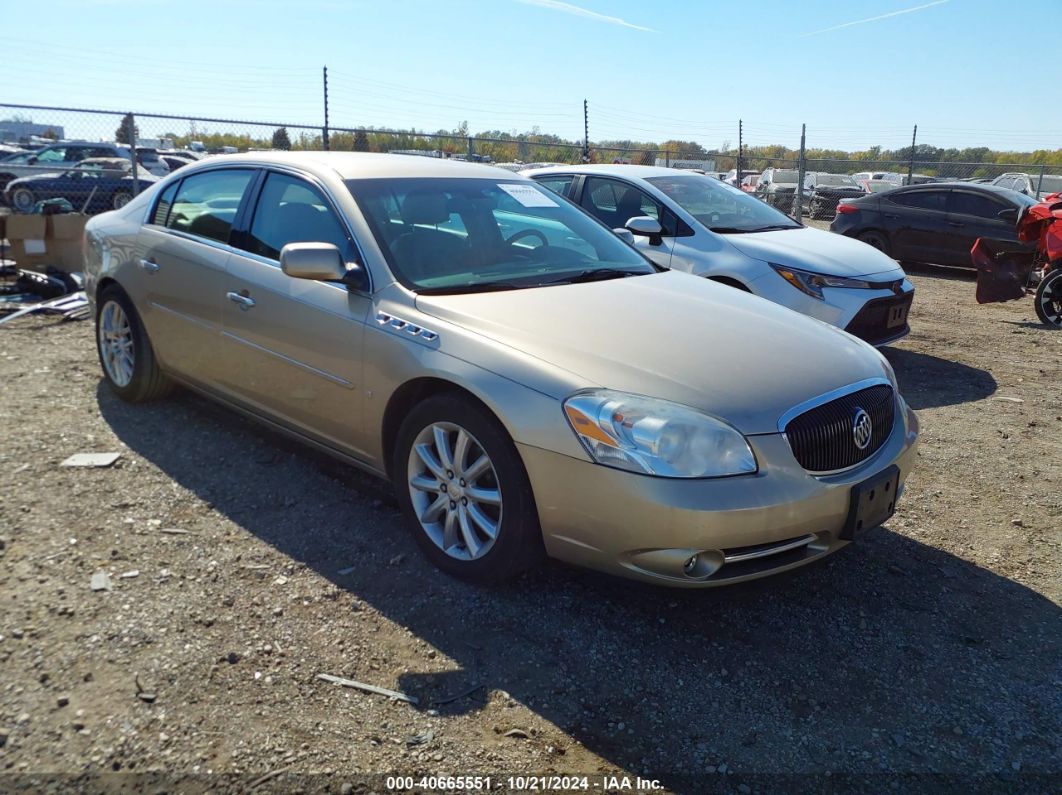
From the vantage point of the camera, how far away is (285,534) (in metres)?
3.71

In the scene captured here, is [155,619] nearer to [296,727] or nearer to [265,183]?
[296,727]

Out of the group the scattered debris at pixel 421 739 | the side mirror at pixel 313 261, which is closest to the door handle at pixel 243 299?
the side mirror at pixel 313 261

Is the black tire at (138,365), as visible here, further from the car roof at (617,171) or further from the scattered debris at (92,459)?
the car roof at (617,171)

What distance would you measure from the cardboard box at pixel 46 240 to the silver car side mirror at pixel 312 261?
19.8 ft

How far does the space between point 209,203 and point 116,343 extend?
49.7 inches

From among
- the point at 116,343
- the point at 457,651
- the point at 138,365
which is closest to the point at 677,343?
the point at 457,651

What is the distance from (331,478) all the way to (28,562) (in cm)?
138

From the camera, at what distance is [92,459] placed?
444 cm

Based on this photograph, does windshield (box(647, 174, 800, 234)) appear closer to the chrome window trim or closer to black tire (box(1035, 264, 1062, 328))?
black tire (box(1035, 264, 1062, 328))

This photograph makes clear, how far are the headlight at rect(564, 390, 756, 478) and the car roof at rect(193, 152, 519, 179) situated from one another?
1869 millimetres

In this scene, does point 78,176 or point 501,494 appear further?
point 78,176

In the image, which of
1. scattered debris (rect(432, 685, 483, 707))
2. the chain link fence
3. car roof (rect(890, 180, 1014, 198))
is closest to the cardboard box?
the chain link fence

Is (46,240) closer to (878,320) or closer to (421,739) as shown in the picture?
(878,320)

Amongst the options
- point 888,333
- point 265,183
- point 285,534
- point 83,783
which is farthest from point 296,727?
point 888,333
